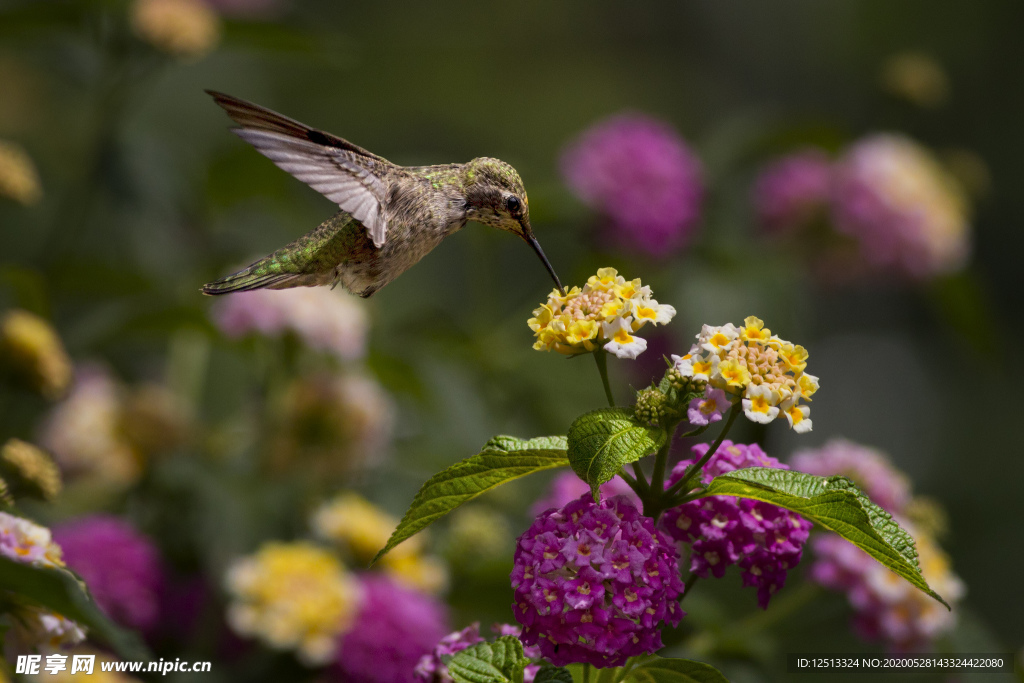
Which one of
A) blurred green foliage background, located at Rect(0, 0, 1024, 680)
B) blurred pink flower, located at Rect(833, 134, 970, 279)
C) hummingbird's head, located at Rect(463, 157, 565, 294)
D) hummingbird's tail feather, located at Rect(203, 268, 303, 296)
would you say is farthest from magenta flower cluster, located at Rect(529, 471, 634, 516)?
blurred pink flower, located at Rect(833, 134, 970, 279)

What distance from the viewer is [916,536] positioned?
184cm

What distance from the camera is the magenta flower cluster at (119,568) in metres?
1.93

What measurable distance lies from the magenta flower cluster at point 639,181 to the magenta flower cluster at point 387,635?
1.55 meters

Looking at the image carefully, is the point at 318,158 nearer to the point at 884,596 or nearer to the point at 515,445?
the point at 515,445

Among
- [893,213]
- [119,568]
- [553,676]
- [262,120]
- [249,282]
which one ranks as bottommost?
[553,676]

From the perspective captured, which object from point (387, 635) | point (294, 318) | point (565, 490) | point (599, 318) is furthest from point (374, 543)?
point (599, 318)

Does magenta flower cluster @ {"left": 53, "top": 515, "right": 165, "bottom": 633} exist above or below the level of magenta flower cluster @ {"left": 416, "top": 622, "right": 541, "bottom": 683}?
above

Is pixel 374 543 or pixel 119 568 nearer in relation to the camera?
pixel 119 568

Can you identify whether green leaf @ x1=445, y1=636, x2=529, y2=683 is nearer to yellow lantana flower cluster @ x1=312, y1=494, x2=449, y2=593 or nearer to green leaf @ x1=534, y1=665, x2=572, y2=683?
green leaf @ x1=534, y1=665, x2=572, y2=683

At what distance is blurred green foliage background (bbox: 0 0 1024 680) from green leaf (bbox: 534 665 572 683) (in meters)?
0.83

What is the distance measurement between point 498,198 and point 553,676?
2.68 ft

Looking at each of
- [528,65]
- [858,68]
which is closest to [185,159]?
[528,65]

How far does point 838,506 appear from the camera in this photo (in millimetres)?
1031

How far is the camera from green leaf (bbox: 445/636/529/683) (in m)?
1.06
